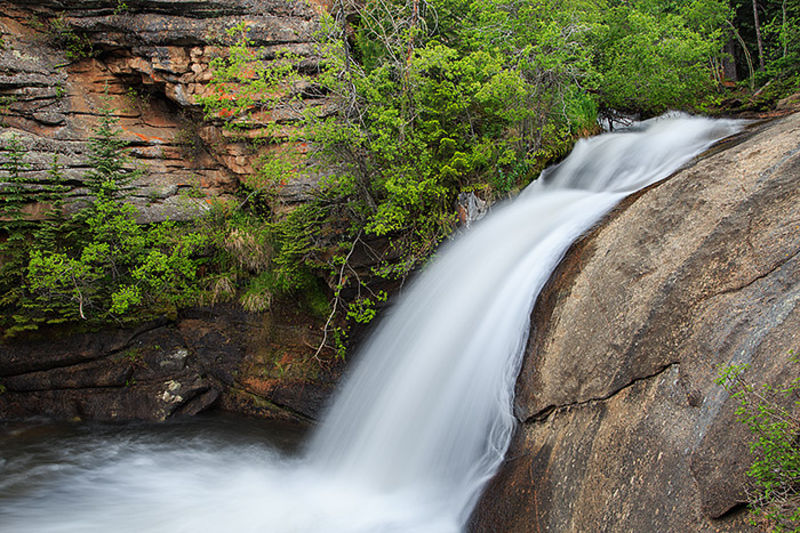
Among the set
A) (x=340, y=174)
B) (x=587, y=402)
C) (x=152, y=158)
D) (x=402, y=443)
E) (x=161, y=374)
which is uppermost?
(x=152, y=158)

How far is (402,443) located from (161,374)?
14.2 feet

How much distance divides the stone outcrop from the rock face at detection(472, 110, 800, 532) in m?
3.79

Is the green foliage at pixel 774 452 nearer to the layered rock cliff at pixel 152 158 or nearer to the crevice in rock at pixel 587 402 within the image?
the crevice in rock at pixel 587 402

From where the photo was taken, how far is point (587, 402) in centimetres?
362

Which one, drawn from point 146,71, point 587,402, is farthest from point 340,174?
point 146,71

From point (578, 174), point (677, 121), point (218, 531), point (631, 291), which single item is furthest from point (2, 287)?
point (677, 121)

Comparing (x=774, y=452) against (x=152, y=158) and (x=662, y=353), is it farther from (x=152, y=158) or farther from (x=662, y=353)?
(x=152, y=158)

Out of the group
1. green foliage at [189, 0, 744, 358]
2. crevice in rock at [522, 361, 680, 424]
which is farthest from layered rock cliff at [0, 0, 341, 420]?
crevice in rock at [522, 361, 680, 424]

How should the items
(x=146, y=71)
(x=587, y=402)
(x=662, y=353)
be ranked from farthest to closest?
(x=146, y=71) < (x=587, y=402) < (x=662, y=353)

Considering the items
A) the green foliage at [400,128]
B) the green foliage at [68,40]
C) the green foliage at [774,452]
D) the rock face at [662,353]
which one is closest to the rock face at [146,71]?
the green foliage at [68,40]

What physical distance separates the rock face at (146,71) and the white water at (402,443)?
394 centimetres

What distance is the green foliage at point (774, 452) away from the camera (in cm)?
218

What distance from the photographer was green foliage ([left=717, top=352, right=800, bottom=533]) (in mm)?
2182

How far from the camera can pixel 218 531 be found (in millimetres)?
4645
